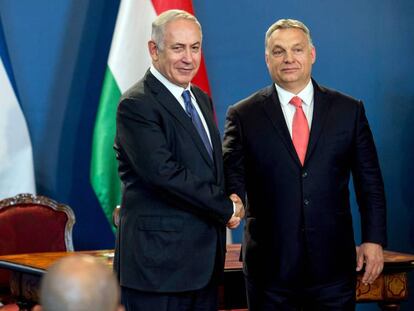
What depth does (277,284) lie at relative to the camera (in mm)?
2803

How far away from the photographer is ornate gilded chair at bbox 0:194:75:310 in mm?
4316

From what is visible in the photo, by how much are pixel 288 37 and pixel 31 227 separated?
217 cm

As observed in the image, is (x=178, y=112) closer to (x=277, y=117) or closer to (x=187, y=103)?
(x=187, y=103)

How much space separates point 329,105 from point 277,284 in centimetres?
71

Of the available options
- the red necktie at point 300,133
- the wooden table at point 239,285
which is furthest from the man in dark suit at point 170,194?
the wooden table at point 239,285

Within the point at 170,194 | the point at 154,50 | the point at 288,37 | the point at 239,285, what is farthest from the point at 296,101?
the point at 239,285

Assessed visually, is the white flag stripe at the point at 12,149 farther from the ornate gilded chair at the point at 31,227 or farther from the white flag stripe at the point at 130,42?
the white flag stripe at the point at 130,42

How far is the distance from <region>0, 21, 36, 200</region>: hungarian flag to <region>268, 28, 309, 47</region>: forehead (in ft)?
7.37

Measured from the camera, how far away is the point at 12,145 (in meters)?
4.66

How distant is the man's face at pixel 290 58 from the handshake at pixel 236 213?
524 millimetres

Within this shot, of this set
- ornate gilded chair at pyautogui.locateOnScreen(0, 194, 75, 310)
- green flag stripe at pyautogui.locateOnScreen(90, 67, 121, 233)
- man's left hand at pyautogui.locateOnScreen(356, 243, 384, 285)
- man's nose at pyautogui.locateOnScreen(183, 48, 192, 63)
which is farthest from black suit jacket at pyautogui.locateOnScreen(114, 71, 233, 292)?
green flag stripe at pyautogui.locateOnScreen(90, 67, 121, 233)

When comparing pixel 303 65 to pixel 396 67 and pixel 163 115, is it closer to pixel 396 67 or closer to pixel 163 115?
pixel 163 115

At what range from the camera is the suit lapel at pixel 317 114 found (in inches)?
112

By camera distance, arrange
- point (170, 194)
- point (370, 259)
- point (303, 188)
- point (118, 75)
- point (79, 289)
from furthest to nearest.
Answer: point (118, 75)
point (370, 259)
point (303, 188)
point (170, 194)
point (79, 289)
